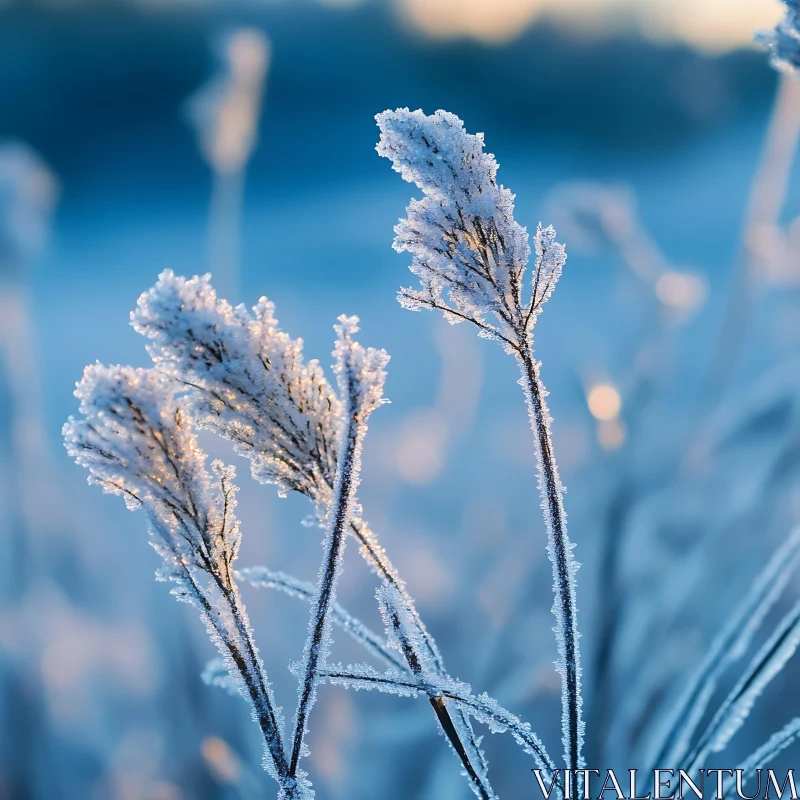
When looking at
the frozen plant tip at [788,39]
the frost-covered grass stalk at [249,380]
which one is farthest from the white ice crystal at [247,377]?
the frozen plant tip at [788,39]

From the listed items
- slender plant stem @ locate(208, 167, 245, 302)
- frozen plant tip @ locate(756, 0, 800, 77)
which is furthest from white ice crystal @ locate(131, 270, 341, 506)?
slender plant stem @ locate(208, 167, 245, 302)

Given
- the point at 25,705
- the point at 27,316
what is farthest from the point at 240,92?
the point at 25,705

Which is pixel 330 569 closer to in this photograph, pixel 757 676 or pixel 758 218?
pixel 757 676

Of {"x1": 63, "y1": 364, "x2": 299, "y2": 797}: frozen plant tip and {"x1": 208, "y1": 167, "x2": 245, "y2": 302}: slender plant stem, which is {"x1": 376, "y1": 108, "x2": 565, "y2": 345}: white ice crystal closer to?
{"x1": 63, "y1": 364, "x2": 299, "y2": 797}: frozen plant tip

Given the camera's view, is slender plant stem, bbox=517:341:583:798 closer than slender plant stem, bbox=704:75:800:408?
Yes

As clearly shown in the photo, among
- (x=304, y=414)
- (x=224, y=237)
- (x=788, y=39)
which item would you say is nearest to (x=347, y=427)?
(x=304, y=414)

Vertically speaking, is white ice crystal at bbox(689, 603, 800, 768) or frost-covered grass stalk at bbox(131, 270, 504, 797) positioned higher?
frost-covered grass stalk at bbox(131, 270, 504, 797)

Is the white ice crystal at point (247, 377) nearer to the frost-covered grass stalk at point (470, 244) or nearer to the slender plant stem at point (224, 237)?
the frost-covered grass stalk at point (470, 244)

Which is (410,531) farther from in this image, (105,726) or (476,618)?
(105,726)
